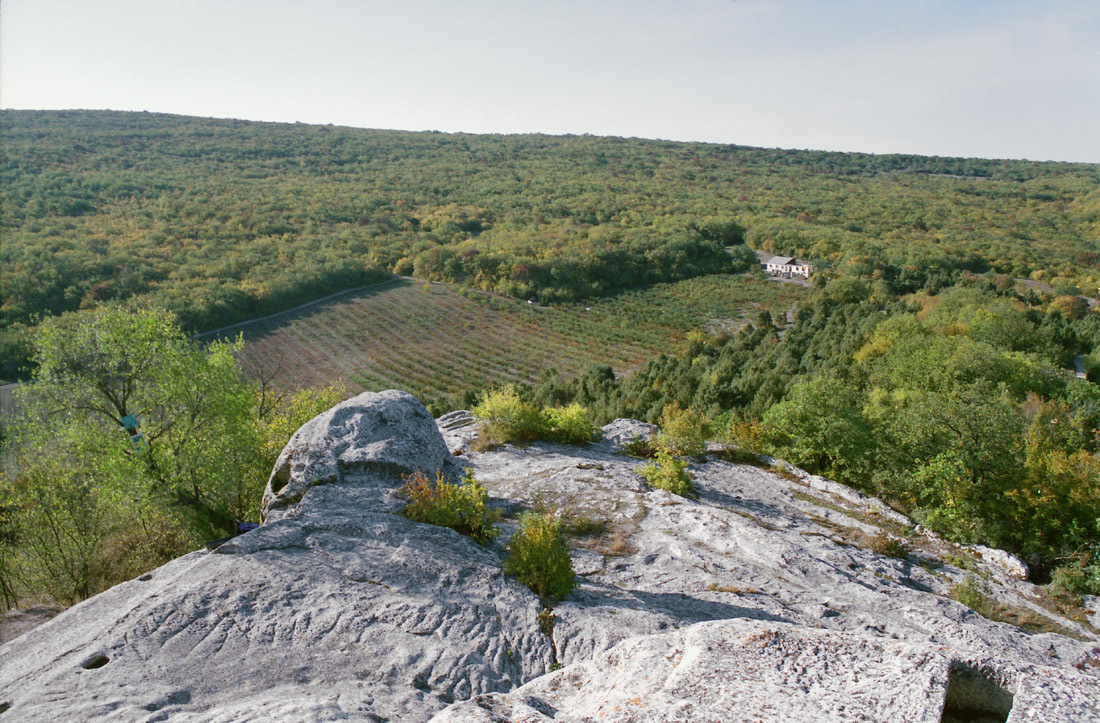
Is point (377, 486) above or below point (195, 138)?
below

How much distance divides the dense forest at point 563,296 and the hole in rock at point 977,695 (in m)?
10.7

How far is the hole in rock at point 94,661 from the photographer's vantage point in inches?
269

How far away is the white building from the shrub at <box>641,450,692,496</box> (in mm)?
85949

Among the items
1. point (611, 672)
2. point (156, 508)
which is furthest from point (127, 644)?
point (156, 508)

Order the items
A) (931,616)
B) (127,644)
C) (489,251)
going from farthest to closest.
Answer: (489,251)
(931,616)
(127,644)

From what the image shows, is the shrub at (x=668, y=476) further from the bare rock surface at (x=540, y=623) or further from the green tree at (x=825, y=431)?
the green tree at (x=825, y=431)

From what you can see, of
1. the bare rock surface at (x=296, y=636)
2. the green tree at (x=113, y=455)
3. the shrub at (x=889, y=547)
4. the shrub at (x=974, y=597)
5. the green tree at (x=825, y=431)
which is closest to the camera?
the bare rock surface at (x=296, y=636)

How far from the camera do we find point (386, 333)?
62969mm

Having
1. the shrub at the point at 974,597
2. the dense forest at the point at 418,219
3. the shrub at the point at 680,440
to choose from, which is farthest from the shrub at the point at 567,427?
the dense forest at the point at 418,219

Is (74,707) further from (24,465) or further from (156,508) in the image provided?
(24,465)

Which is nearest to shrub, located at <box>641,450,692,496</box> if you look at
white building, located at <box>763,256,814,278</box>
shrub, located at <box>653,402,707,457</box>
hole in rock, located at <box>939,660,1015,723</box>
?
shrub, located at <box>653,402,707,457</box>

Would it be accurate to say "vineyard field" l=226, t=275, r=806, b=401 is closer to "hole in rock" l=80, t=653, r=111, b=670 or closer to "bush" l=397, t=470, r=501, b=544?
"bush" l=397, t=470, r=501, b=544

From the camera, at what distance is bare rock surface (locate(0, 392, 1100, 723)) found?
5090 mm

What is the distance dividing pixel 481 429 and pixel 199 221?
9066 centimetres
